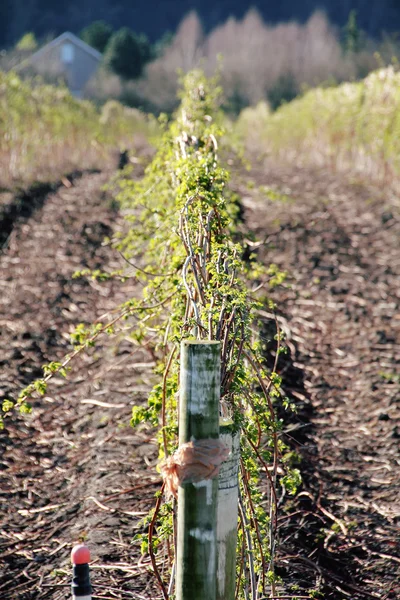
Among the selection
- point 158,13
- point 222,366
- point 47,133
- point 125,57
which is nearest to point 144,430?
point 222,366

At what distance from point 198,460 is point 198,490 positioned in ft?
0.26

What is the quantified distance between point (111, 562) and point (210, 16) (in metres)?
58.1

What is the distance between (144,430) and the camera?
4.12 metres

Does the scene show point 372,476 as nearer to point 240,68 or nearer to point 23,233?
point 23,233

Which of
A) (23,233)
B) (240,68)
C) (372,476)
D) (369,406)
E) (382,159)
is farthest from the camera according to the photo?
(240,68)

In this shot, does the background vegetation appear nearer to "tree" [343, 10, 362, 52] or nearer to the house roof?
the house roof

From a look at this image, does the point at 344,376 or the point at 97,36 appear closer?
the point at 344,376

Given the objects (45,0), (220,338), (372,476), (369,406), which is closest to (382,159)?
(369,406)

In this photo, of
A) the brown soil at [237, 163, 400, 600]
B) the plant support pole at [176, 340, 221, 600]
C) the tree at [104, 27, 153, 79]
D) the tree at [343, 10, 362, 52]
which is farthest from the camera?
the tree at [343, 10, 362, 52]

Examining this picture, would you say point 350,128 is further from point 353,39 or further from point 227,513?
point 353,39

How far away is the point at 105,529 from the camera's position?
10.6ft

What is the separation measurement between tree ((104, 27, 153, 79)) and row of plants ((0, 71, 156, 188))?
745 inches

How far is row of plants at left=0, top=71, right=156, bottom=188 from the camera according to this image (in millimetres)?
10867

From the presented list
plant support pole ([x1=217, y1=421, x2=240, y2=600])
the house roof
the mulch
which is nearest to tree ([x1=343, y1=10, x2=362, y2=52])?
the house roof
